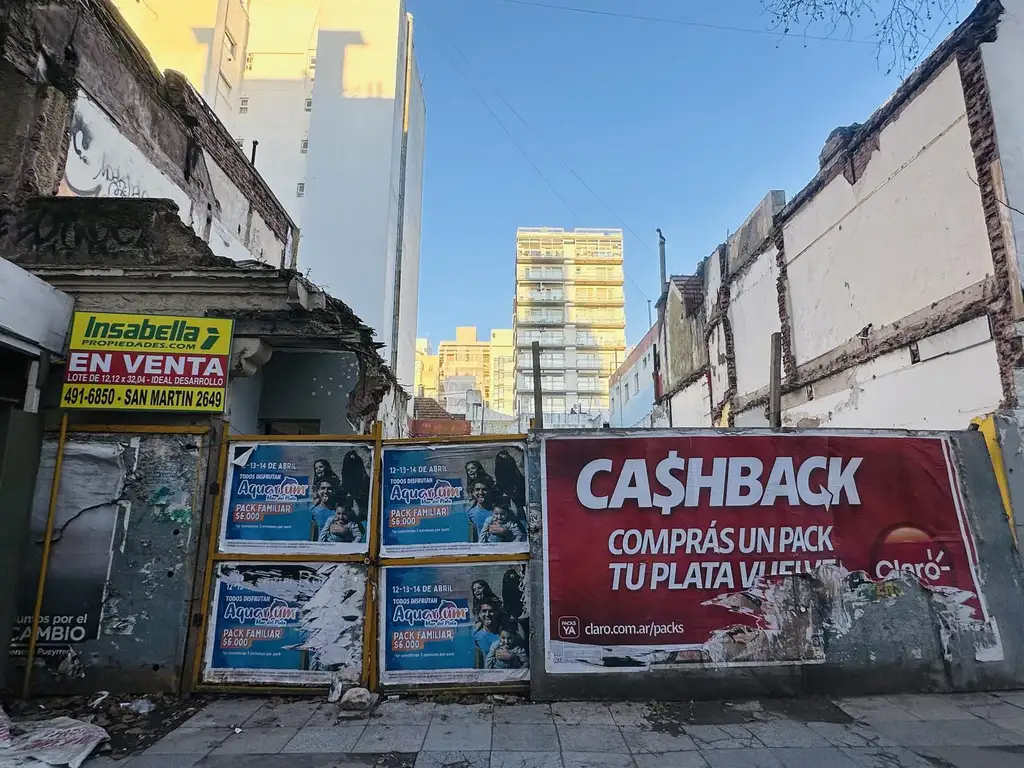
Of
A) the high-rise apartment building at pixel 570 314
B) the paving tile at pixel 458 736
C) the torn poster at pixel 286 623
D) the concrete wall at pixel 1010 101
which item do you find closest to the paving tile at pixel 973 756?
the paving tile at pixel 458 736

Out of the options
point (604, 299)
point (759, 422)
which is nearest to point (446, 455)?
point (759, 422)

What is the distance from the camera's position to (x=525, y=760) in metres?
3.86

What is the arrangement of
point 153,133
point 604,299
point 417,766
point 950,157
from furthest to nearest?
point 604,299 → point 153,133 → point 950,157 → point 417,766

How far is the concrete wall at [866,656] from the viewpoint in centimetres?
489

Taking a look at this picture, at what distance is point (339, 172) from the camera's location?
1275 inches

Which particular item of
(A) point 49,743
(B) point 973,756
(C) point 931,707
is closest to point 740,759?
(B) point 973,756

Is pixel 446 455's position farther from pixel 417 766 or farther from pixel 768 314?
pixel 768 314

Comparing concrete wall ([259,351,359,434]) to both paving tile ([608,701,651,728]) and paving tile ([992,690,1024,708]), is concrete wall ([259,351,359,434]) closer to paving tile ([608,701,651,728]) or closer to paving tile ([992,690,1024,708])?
paving tile ([608,701,651,728])

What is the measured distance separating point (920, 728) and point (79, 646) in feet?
22.8

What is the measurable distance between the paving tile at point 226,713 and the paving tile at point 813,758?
4.03 m

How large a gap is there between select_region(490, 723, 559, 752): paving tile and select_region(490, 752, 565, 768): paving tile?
2.3 inches

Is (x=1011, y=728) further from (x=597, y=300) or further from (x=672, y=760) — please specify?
(x=597, y=300)

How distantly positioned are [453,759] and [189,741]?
6.51ft

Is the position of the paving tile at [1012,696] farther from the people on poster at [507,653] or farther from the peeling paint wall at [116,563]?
the peeling paint wall at [116,563]
